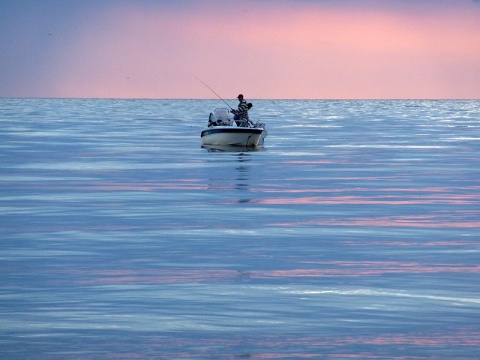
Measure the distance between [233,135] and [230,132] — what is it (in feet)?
1.06

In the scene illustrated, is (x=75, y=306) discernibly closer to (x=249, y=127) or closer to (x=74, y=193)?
(x=74, y=193)

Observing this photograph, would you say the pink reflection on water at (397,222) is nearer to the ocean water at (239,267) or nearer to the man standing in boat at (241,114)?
the ocean water at (239,267)

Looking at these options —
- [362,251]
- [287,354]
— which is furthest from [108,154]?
[287,354]

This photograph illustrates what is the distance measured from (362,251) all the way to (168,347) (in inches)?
276

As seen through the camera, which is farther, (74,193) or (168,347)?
(74,193)

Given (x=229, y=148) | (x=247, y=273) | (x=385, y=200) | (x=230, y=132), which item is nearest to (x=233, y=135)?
(x=230, y=132)

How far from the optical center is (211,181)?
33.0 m

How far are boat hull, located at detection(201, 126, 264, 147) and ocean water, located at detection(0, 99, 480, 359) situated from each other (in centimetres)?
1449

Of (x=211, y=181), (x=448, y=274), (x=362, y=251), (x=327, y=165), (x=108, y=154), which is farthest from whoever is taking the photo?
(x=108, y=154)

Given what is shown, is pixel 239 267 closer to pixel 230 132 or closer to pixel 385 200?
pixel 385 200

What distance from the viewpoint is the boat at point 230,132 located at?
4872 cm

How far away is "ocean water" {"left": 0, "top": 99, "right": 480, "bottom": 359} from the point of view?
11797mm

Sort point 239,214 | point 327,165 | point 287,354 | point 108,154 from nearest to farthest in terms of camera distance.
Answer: point 287,354 → point 239,214 → point 327,165 → point 108,154

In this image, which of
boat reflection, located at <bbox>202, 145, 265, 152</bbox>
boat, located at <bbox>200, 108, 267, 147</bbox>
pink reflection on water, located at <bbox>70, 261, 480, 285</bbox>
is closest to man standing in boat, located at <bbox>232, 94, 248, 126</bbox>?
boat, located at <bbox>200, 108, 267, 147</bbox>
